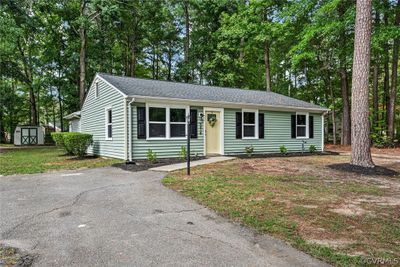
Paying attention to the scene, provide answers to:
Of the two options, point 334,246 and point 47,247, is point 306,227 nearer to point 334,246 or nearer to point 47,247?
point 334,246

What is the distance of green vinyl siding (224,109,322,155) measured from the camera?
40.3 ft

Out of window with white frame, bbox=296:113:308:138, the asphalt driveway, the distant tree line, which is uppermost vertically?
the distant tree line

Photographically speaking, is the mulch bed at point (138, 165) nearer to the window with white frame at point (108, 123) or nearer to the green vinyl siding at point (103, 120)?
the green vinyl siding at point (103, 120)

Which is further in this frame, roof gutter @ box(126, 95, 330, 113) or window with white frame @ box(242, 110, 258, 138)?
window with white frame @ box(242, 110, 258, 138)

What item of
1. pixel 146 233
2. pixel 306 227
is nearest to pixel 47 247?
pixel 146 233

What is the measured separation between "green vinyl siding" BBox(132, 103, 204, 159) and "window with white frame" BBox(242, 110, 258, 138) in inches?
94.1

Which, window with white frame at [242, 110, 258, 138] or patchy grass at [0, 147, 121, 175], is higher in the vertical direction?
window with white frame at [242, 110, 258, 138]

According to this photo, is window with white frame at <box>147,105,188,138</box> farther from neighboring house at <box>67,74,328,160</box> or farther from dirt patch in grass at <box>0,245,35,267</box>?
dirt patch in grass at <box>0,245,35,267</box>

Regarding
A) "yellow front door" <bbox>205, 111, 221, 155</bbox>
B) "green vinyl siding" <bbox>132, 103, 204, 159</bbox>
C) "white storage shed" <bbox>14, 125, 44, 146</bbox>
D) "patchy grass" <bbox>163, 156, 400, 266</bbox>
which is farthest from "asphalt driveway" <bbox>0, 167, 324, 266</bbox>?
"white storage shed" <bbox>14, 125, 44, 146</bbox>

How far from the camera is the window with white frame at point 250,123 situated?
41.9 ft

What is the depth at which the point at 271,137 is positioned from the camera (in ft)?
44.3

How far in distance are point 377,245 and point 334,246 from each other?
0.47m

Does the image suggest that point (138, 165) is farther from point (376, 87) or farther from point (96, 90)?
point (376, 87)

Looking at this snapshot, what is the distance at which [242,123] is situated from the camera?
41.4 ft
